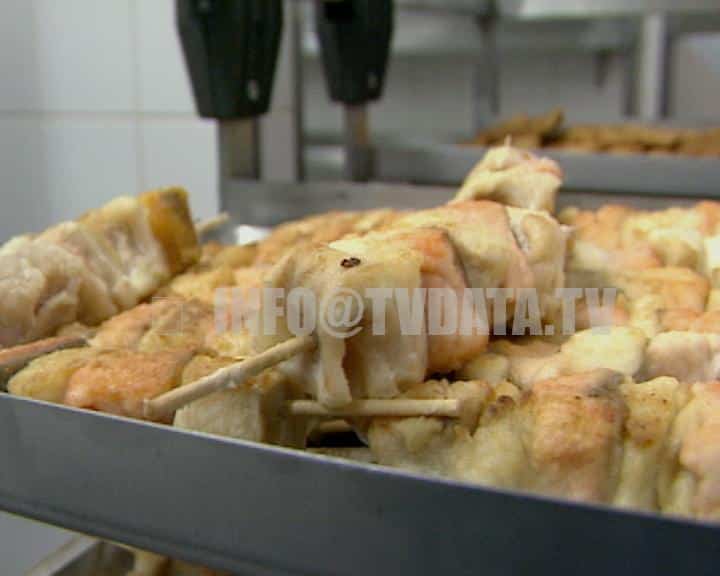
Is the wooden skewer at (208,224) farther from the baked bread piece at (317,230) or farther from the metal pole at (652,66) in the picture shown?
the metal pole at (652,66)

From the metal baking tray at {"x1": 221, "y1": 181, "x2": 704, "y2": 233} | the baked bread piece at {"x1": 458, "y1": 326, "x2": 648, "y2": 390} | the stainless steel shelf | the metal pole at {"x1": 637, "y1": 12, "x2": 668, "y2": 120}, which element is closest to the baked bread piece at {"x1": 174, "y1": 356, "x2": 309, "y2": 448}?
the baked bread piece at {"x1": 458, "y1": 326, "x2": 648, "y2": 390}

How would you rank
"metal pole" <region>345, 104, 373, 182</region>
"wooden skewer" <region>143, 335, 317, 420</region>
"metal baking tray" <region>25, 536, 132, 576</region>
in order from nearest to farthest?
"wooden skewer" <region>143, 335, 317, 420</region>, "metal baking tray" <region>25, 536, 132, 576</region>, "metal pole" <region>345, 104, 373, 182</region>

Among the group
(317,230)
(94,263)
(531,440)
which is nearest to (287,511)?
(531,440)

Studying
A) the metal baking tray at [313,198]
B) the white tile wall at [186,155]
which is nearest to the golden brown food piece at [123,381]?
the metal baking tray at [313,198]

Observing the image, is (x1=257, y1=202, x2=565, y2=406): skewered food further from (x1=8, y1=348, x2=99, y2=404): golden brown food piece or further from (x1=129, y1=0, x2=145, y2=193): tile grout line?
(x1=129, y1=0, x2=145, y2=193): tile grout line

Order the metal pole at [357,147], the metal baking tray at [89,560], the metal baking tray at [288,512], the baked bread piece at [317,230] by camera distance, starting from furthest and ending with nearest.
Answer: the metal pole at [357,147]
the baked bread piece at [317,230]
the metal baking tray at [89,560]
the metal baking tray at [288,512]
